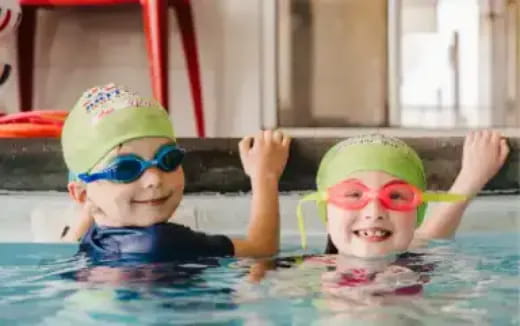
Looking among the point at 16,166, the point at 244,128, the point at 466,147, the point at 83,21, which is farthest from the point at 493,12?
the point at 16,166

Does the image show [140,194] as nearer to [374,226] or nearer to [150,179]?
[150,179]

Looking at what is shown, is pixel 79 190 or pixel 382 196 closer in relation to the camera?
pixel 382 196

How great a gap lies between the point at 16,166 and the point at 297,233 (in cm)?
67

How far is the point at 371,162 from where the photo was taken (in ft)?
5.84

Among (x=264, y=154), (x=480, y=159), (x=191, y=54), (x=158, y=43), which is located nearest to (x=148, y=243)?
(x=264, y=154)

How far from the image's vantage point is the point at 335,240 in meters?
1.82

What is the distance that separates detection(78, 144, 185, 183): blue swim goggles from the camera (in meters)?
1.75

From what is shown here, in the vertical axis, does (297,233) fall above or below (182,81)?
below

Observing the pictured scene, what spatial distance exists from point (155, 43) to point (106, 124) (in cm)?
152

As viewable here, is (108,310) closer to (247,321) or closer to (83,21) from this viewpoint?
(247,321)

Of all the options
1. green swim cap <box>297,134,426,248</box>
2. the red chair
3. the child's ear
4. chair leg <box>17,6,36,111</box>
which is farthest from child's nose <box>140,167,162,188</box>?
chair leg <box>17,6,36,111</box>

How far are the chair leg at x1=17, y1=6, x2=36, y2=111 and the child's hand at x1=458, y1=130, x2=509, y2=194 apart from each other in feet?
6.67

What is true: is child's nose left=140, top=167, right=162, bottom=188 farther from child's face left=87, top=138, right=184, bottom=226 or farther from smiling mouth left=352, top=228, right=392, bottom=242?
smiling mouth left=352, top=228, right=392, bottom=242

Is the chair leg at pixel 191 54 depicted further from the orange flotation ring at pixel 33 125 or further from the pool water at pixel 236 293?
the pool water at pixel 236 293
